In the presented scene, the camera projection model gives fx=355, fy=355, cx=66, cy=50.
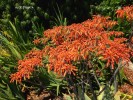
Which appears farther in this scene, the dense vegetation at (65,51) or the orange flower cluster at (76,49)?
the dense vegetation at (65,51)

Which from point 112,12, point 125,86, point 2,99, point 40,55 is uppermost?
point 40,55

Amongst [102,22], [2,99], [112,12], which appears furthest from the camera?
[112,12]

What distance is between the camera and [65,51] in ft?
12.5

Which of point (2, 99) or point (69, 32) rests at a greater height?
point (69, 32)

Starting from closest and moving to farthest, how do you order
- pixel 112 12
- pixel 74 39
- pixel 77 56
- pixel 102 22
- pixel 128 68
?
pixel 77 56
pixel 74 39
pixel 102 22
pixel 128 68
pixel 112 12

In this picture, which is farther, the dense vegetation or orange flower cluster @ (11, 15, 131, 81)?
the dense vegetation

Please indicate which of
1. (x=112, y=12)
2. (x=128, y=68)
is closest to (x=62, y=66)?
(x=128, y=68)

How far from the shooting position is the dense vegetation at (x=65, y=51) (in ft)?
12.7

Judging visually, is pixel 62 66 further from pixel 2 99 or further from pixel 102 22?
pixel 2 99

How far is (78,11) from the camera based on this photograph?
8070 mm

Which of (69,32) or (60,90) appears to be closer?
(69,32)

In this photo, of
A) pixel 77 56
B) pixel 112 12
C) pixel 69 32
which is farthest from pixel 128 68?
pixel 77 56

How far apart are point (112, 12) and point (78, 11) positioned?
81cm

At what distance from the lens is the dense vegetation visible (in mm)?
3857
